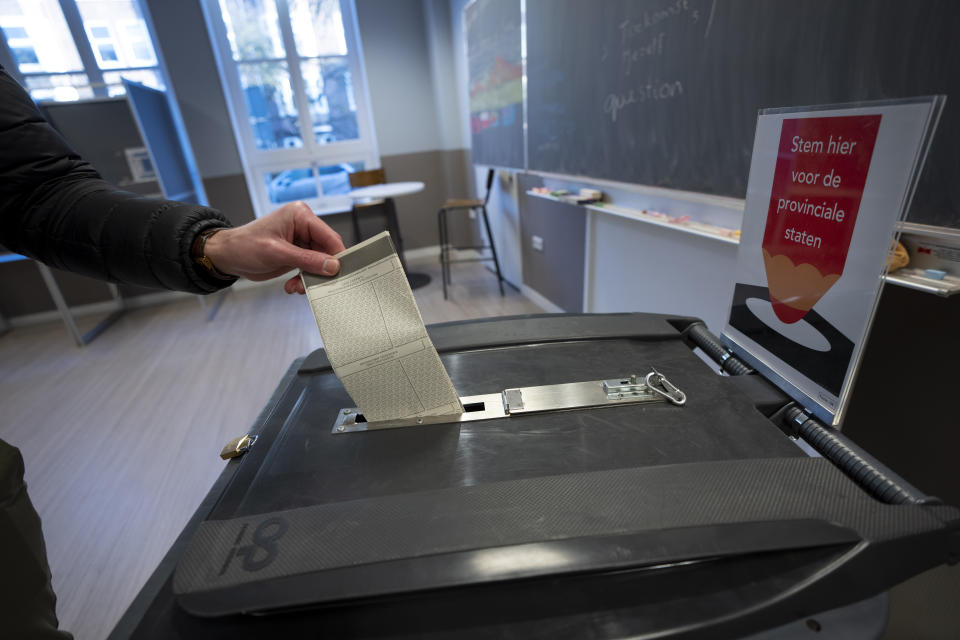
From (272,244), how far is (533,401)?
1.53 feet

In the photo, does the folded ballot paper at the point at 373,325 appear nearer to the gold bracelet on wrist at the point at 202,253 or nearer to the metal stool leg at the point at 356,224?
the gold bracelet on wrist at the point at 202,253

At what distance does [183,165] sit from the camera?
3594mm

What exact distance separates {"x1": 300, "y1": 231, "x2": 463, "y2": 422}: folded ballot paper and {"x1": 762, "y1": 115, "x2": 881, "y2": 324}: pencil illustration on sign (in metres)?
0.53

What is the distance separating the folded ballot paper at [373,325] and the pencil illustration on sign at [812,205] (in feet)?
1.73

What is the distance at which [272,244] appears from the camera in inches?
26.4

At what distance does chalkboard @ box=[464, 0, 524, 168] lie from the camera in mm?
2500

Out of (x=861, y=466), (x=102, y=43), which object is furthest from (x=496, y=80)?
(x=102, y=43)

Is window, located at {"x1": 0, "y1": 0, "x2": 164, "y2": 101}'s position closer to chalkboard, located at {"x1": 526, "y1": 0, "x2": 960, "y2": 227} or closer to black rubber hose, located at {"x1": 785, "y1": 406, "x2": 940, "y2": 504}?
chalkboard, located at {"x1": 526, "y1": 0, "x2": 960, "y2": 227}

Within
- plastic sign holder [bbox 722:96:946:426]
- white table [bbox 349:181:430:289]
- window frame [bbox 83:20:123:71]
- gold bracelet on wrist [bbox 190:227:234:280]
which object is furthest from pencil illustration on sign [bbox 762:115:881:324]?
window frame [bbox 83:20:123:71]

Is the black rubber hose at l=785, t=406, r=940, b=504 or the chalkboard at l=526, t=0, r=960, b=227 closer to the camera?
the black rubber hose at l=785, t=406, r=940, b=504

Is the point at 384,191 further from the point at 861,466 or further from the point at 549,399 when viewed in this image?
the point at 861,466

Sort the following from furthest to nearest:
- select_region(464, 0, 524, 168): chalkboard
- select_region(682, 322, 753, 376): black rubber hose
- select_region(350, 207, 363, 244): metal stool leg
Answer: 1. select_region(350, 207, 363, 244): metal stool leg
2. select_region(464, 0, 524, 168): chalkboard
3. select_region(682, 322, 753, 376): black rubber hose

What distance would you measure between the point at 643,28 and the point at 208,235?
4.98 feet

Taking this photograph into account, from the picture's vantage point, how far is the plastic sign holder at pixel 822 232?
48 centimetres
